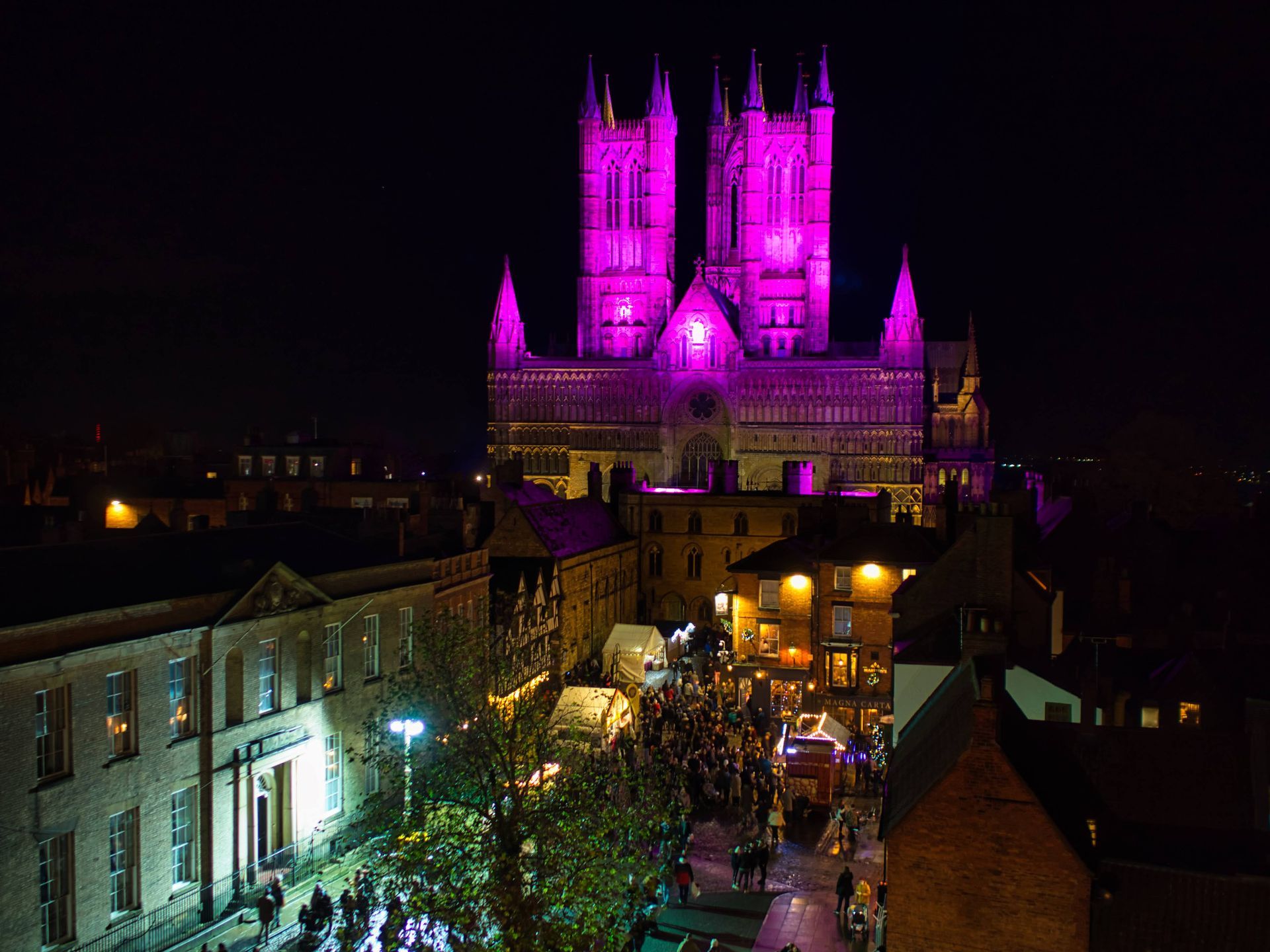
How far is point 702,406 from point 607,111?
29696 millimetres

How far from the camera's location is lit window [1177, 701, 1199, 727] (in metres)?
22.5

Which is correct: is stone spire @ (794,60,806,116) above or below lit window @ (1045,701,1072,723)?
above

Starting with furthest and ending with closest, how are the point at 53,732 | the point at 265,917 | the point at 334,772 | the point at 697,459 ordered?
1. the point at 697,459
2. the point at 334,772
3. the point at 265,917
4. the point at 53,732

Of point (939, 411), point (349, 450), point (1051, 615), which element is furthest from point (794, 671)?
point (939, 411)

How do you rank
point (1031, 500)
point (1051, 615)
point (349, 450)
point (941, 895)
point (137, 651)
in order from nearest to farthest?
point (941, 895)
point (137, 651)
point (1051, 615)
point (1031, 500)
point (349, 450)

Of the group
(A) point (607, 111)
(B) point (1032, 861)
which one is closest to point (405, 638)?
(B) point (1032, 861)

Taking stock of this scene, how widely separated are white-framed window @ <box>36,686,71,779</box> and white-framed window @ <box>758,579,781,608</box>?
25126mm

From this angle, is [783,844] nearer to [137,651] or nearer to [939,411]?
[137,651]

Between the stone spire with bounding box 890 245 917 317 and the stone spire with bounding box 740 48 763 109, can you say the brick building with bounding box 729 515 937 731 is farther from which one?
the stone spire with bounding box 740 48 763 109

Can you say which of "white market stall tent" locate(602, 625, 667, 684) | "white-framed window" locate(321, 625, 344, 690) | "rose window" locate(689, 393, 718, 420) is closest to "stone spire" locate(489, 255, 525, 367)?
"rose window" locate(689, 393, 718, 420)

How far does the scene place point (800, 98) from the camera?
88812mm

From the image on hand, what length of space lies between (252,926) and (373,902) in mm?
5755

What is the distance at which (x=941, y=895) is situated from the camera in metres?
13.5

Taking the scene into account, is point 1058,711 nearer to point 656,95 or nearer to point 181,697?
point 181,697
